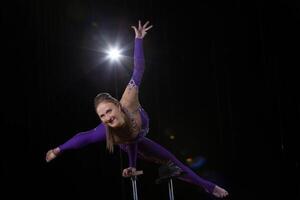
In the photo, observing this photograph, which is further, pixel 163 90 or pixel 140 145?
pixel 163 90

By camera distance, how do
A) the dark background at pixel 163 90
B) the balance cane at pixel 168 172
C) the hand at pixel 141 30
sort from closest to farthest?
1. the balance cane at pixel 168 172
2. the dark background at pixel 163 90
3. the hand at pixel 141 30

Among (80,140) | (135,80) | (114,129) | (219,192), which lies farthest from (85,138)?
(219,192)

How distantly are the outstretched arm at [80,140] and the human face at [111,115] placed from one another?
99 millimetres

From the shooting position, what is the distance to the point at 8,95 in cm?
364

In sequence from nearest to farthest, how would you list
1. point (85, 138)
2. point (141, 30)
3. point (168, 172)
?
point (168, 172), point (85, 138), point (141, 30)

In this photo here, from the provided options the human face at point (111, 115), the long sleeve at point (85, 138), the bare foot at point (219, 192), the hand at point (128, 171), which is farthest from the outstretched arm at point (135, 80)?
the bare foot at point (219, 192)

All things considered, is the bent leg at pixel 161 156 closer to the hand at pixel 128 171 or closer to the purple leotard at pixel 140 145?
the purple leotard at pixel 140 145

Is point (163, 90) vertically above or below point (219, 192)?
above

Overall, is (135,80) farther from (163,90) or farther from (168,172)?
(168,172)

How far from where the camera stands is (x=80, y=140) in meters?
3.64

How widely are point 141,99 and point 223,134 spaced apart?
0.85 meters

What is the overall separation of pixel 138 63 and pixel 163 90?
1.56 feet

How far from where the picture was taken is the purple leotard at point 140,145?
365cm

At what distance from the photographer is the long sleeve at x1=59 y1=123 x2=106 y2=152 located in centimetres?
363
